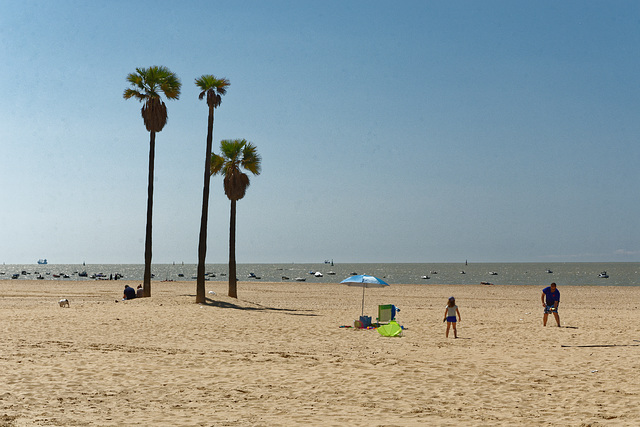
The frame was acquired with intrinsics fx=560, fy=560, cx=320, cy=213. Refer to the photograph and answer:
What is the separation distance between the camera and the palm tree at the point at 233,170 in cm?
3203

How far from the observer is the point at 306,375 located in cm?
1095

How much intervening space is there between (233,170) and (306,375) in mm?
22599

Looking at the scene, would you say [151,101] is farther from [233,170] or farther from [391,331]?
[391,331]

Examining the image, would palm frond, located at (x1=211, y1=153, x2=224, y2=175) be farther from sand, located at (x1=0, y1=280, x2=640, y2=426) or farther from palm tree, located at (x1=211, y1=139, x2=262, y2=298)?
sand, located at (x1=0, y1=280, x2=640, y2=426)

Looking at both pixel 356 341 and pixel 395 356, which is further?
pixel 356 341

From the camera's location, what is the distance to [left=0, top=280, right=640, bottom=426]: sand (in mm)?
8055

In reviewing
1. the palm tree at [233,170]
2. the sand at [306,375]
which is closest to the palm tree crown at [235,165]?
the palm tree at [233,170]

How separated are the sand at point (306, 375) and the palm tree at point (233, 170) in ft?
42.4

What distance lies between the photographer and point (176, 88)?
1271 inches

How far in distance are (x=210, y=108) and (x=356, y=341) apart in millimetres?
17875

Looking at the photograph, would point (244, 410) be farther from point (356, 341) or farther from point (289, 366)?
point (356, 341)

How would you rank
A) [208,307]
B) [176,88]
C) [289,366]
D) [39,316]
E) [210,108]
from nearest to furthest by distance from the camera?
[289,366] < [39,316] < [208,307] < [210,108] < [176,88]

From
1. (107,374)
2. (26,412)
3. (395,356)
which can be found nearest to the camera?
(26,412)

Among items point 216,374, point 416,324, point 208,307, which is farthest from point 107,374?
point 208,307
